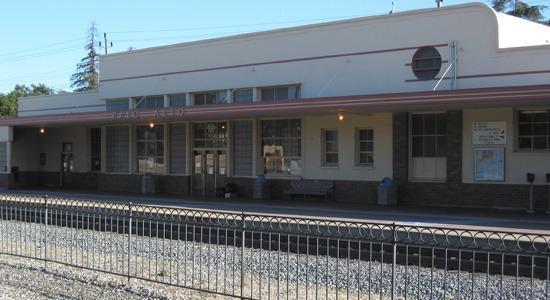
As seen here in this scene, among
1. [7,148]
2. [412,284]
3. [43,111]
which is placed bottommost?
[412,284]

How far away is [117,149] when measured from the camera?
2862 centimetres

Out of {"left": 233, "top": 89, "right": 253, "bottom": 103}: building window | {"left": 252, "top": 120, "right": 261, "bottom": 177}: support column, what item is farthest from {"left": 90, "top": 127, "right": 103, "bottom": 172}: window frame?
{"left": 252, "top": 120, "right": 261, "bottom": 177}: support column

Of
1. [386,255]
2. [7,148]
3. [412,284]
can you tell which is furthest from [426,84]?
[7,148]

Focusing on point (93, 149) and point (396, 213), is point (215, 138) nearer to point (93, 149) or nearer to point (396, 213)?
point (93, 149)

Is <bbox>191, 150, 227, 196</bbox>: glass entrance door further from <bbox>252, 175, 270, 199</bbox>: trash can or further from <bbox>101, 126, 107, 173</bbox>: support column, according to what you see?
<bbox>101, 126, 107, 173</bbox>: support column

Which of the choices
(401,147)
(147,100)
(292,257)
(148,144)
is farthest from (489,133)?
(147,100)

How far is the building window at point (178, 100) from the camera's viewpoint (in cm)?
2623

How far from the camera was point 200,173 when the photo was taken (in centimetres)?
2548

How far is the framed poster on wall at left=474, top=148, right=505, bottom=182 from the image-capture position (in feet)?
59.4

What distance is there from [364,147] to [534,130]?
5.57m

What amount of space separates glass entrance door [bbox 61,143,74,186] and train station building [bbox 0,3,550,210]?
2.72 m

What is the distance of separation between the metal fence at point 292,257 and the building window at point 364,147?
28.5 feet

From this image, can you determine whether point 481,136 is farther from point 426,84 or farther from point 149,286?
point 149,286

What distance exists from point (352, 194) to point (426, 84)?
452 cm
